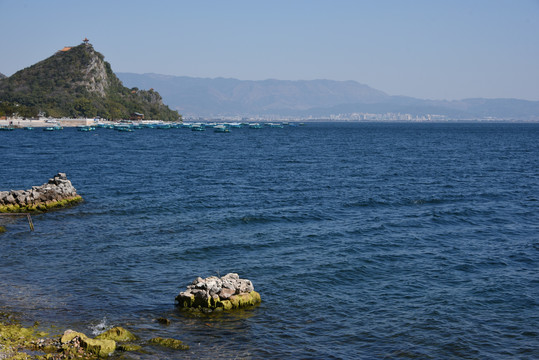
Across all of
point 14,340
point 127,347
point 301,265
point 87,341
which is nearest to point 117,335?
point 127,347

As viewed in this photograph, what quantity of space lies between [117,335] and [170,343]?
228 cm

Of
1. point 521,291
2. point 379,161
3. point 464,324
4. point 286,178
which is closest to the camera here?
point 464,324

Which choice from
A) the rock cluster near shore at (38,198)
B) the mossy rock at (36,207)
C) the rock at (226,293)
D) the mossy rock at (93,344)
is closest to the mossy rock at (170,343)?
the mossy rock at (93,344)

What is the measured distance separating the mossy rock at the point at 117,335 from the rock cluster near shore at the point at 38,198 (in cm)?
3118

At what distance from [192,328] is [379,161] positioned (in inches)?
3248

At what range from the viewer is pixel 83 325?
2295cm

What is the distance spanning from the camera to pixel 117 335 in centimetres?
2133

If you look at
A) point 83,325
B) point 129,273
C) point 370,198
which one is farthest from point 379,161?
point 83,325

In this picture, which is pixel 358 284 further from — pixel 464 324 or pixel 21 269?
pixel 21 269

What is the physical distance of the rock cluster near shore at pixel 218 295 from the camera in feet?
82.9

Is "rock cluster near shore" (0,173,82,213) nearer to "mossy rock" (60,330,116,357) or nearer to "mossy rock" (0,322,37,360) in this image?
"mossy rock" (0,322,37,360)

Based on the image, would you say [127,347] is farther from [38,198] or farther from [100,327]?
[38,198]

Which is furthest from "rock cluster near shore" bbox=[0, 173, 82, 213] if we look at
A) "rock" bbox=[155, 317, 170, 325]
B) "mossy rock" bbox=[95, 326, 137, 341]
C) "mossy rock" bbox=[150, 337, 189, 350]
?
"mossy rock" bbox=[150, 337, 189, 350]

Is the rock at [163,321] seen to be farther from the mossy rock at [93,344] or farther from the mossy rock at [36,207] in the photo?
the mossy rock at [36,207]
